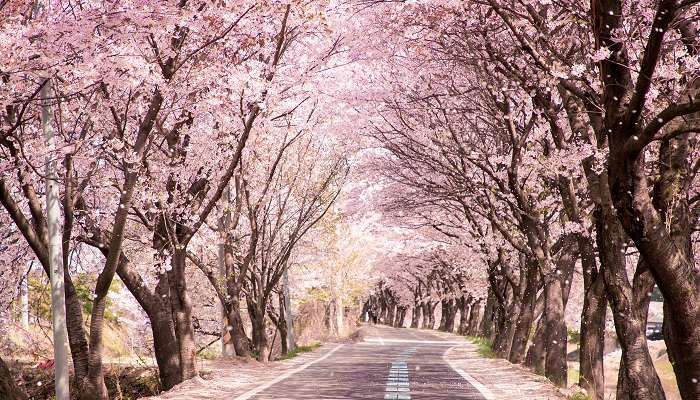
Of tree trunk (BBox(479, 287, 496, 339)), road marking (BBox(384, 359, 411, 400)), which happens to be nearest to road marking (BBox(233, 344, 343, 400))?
road marking (BBox(384, 359, 411, 400))

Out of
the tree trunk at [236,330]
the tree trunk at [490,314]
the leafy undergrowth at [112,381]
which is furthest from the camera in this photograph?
the tree trunk at [490,314]

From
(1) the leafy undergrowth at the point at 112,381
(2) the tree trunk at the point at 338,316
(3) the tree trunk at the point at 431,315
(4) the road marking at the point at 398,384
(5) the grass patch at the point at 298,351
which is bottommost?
(1) the leafy undergrowth at the point at 112,381

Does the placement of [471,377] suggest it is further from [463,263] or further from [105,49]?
[463,263]

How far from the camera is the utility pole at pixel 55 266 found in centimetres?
1174

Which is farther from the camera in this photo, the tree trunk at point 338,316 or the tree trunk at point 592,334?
the tree trunk at point 338,316

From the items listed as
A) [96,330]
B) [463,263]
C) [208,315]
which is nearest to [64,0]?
[96,330]

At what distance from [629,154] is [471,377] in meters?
11.1

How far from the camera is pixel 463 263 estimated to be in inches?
1967

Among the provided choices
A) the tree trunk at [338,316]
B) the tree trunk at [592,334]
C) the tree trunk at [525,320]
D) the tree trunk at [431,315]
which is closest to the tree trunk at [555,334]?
the tree trunk at [592,334]

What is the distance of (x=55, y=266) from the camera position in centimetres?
1205

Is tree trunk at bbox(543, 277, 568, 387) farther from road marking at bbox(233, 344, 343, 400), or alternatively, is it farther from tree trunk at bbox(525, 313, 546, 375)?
road marking at bbox(233, 344, 343, 400)

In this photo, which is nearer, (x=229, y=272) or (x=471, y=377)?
Answer: (x=471, y=377)

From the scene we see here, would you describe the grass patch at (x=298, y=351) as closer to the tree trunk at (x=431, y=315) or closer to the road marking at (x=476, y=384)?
the road marking at (x=476, y=384)

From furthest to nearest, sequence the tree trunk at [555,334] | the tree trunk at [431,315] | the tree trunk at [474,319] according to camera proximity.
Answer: the tree trunk at [431,315] < the tree trunk at [474,319] < the tree trunk at [555,334]
